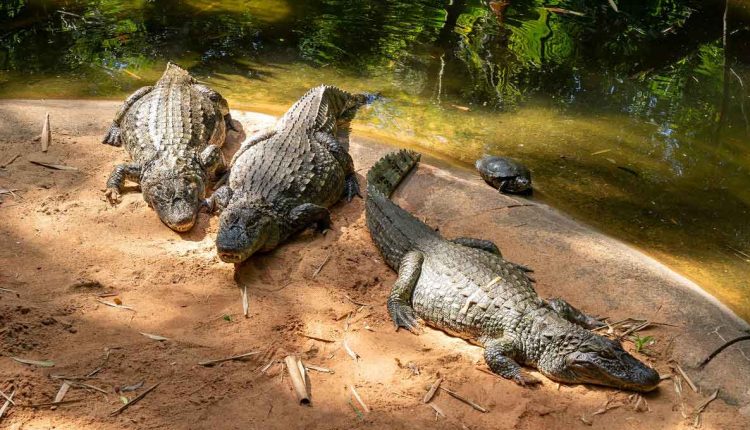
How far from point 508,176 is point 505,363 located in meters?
2.64

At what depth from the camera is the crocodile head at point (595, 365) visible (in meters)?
3.87

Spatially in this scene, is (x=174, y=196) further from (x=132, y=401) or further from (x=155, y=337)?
(x=132, y=401)

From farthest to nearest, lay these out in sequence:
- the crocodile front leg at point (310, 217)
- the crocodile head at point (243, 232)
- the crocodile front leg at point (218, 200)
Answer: the crocodile front leg at point (218, 200)
the crocodile front leg at point (310, 217)
the crocodile head at point (243, 232)

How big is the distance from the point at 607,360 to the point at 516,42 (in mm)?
7944

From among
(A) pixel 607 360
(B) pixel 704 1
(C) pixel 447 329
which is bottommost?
(C) pixel 447 329

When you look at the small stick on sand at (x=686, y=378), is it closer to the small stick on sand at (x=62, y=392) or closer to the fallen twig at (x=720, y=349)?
the fallen twig at (x=720, y=349)

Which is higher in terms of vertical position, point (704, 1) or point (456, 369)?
point (704, 1)

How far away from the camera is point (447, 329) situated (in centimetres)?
459

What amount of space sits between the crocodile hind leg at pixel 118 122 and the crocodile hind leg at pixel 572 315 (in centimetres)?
494

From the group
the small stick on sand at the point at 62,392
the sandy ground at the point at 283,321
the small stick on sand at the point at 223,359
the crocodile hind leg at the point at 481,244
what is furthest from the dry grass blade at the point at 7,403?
the crocodile hind leg at the point at 481,244

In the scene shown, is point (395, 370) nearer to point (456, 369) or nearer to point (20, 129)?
point (456, 369)

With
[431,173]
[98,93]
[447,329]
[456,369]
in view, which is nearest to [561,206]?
[431,173]

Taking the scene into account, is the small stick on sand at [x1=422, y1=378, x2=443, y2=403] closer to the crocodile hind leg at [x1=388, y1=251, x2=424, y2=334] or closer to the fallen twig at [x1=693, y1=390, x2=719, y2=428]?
the crocodile hind leg at [x1=388, y1=251, x2=424, y2=334]

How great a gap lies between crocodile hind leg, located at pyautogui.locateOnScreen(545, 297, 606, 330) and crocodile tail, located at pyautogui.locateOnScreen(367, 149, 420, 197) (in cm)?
203
